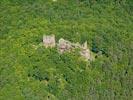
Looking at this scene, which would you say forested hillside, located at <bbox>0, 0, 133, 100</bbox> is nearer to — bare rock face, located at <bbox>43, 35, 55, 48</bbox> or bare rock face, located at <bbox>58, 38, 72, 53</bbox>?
bare rock face, located at <bbox>43, 35, 55, 48</bbox>

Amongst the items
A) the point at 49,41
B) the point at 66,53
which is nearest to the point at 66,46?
the point at 66,53

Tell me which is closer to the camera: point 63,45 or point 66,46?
point 66,46

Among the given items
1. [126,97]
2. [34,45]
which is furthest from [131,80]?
[34,45]

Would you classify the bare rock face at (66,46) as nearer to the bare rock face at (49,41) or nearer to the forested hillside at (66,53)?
the bare rock face at (49,41)

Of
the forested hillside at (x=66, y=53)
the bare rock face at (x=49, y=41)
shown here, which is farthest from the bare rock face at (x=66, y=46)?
the forested hillside at (x=66, y=53)

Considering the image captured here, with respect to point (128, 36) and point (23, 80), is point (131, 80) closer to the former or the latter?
point (128, 36)

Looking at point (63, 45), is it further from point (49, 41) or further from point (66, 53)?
point (49, 41)

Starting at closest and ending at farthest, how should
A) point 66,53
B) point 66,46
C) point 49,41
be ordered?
point 66,53 → point 49,41 → point 66,46

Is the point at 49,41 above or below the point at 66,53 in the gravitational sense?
above
